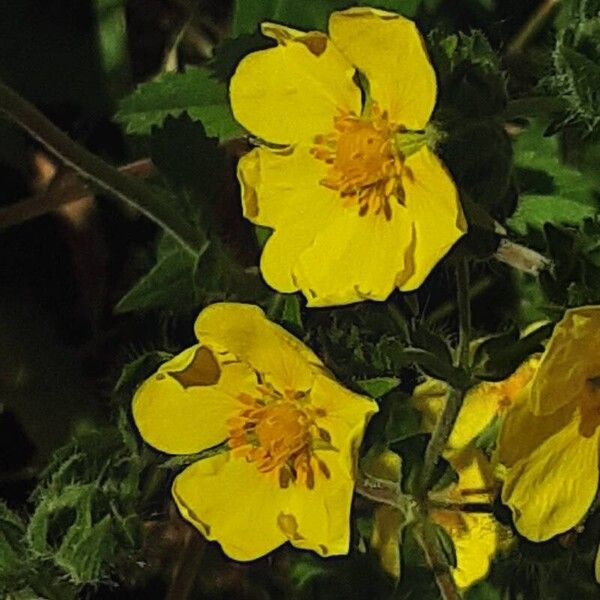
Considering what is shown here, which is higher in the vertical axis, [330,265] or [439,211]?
[439,211]

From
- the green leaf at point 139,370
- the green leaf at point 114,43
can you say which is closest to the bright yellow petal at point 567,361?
the green leaf at point 139,370

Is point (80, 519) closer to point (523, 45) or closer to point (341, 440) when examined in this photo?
point (341, 440)

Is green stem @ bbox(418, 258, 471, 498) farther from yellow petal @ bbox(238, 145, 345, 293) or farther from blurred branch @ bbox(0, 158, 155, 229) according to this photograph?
blurred branch @ bbox(0, 158, 155, 229)

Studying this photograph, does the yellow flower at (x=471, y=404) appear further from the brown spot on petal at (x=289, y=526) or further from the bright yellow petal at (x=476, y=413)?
the brown spot on petal at (x=289, y=526)

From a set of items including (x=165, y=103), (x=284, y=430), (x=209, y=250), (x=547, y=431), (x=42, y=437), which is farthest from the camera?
(x=42, y=437)

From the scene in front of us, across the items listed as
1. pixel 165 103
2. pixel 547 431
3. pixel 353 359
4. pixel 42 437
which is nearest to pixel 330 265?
pixel 353 359
